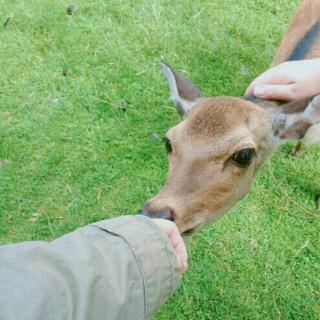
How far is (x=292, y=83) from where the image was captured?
3.33m

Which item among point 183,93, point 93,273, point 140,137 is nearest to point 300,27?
point 183,93

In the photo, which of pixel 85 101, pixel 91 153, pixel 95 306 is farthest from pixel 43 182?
pixel 95 306

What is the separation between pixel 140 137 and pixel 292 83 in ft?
5.82

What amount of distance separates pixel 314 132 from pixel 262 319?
1.36m

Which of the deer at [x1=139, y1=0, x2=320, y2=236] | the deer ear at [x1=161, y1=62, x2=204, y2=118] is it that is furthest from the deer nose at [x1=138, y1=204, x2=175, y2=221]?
the deer ear at [x1=161, y1=62, x2=204, y2=118]

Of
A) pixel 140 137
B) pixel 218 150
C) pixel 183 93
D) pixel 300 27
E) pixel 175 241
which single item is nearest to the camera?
pixel 175 241

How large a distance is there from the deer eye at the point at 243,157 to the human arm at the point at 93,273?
73cm

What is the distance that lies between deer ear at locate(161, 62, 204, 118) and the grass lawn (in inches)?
45.0

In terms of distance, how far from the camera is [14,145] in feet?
15.9

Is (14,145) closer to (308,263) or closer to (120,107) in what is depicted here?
(120,107)

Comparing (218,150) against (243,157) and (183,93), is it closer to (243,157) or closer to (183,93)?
(243,157)

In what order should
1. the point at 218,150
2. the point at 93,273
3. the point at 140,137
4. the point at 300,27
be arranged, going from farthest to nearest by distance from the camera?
the point at 140,137 → the point at 300,27 → the point at 218,150 → the point at 93,273

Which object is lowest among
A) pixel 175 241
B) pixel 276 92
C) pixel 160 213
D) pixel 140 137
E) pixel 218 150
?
pixel 140 137

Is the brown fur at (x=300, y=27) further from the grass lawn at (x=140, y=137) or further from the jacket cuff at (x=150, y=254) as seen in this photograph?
the jacket cuff at (x=150, y=254)
